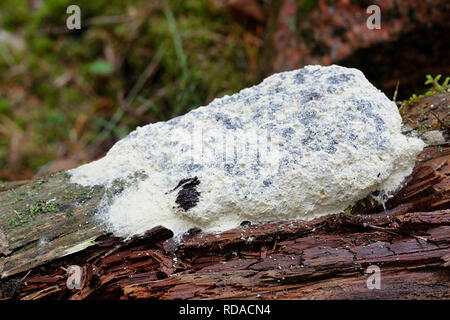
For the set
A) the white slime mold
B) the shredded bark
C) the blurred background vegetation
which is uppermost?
the blurred background vegetation

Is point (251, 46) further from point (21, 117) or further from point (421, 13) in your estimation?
point (21, 117)

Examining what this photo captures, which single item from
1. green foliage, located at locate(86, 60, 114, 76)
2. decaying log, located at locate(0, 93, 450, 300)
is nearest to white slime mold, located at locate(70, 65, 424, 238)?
decaying log, located at locate(0, 93, 450, 300)

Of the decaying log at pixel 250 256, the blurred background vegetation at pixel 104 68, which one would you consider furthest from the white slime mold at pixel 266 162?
the blurred background vegetation at pixel 104 68

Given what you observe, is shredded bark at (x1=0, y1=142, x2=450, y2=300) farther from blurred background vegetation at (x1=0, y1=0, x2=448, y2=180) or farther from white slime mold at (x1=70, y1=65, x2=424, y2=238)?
blurred background vegetation at (x1=0, y1=0, x2=448, y2=180)

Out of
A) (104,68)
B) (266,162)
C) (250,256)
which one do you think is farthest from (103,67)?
(250,256)

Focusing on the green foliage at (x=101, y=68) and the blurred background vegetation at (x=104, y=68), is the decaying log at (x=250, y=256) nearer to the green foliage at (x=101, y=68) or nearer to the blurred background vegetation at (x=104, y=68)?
the blurred background vegetation at (x=104, y=68)

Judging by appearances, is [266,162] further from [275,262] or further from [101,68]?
[101,68]
